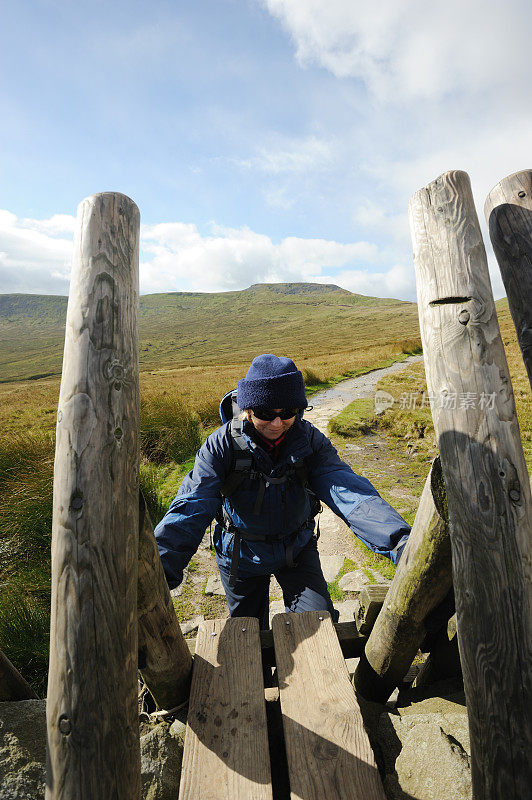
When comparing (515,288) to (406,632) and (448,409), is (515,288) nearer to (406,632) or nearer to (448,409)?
(448,409)

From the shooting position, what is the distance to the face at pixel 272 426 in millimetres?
2625

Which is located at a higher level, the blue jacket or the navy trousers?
the blue jacket

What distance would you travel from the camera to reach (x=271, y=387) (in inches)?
99.5

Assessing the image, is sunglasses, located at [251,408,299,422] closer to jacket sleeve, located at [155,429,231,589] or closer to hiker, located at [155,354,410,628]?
hiker, located at [155,354,410,628]

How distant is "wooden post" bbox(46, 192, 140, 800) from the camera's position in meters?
1.19

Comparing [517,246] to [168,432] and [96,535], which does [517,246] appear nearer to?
[96,535]

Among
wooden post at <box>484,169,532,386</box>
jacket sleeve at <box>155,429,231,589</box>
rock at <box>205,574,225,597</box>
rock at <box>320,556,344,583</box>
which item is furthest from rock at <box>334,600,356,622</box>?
wooden post at <box>484,169,532,386</box>

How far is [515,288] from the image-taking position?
1.73m

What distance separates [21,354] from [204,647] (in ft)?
485

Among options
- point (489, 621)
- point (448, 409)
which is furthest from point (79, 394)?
point (489, 621)

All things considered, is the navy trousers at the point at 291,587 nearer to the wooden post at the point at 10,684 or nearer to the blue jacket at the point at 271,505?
the blue jacket at the point at 271,505

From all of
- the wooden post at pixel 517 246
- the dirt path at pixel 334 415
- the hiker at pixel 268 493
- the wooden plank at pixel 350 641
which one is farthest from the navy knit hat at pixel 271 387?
the dirt path at pixel 334 415

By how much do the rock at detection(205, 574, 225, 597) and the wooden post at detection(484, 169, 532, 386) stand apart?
11.9 feet

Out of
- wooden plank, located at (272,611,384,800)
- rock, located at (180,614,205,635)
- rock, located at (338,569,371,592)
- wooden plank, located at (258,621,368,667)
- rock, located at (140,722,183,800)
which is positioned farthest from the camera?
rock, located at (338,569,371,592)
